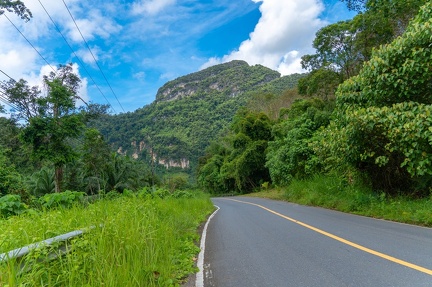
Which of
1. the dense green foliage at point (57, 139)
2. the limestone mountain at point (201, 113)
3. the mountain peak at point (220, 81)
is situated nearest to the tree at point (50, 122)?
the dense green foliage at point (57, 139)

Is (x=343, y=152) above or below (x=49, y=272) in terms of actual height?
above

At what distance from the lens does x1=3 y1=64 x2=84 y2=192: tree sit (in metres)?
27.2

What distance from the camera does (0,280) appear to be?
256 centimetres

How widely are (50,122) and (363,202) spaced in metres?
26.1

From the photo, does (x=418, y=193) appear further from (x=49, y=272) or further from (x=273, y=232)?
(x=49, y=272)

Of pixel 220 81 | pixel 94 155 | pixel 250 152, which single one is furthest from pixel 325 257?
pixel 220 81

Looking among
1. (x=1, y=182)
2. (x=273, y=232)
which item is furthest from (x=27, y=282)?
(x=1, y=182)

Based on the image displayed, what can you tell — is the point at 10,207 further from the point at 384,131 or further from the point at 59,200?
the point at 384,131

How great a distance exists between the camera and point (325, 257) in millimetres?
5367

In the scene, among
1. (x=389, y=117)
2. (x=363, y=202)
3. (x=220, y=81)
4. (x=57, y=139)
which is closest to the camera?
(x=389, y=117)

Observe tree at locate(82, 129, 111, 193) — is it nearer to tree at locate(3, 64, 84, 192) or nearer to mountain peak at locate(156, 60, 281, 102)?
tree at locate(3, 64, 84, 192)

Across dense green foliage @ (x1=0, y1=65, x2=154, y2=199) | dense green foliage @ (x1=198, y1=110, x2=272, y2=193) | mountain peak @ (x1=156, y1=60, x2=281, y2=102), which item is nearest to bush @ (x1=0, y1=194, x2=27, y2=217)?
dense green foliage @ (x1=0, y1=65, x2=154, y2=199)

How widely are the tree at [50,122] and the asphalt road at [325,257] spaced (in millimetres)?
23947

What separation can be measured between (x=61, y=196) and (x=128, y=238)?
3257 millimetres
